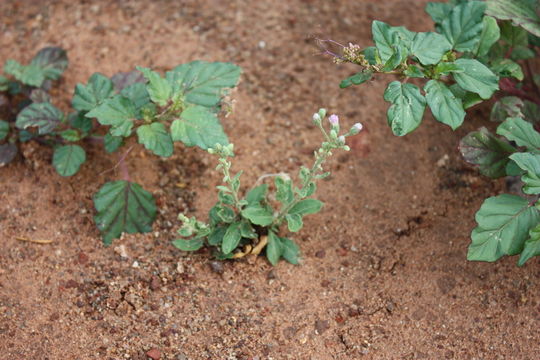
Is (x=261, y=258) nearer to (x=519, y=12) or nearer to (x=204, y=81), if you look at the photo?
(x=204, y=81)

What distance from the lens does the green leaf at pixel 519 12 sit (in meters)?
2.66

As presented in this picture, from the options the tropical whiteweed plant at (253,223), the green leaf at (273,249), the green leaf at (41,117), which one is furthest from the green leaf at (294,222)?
the green leaf at (41,117)

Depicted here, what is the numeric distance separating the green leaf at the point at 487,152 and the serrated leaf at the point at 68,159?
62.7 inches

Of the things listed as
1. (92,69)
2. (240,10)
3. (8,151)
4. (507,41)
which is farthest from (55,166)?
(507,41)

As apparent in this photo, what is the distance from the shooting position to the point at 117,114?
261 cm

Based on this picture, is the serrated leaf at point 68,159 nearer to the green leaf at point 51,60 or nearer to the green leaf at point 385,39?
the green leaf at point 51,60

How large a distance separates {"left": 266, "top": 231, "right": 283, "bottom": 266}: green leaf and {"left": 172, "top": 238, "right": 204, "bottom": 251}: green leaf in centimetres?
27

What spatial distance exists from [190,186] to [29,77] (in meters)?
0.92

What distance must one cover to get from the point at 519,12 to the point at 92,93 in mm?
1819

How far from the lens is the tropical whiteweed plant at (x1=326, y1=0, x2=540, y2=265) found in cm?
230

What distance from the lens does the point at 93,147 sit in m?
3.11

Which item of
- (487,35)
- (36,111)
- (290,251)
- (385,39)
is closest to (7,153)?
(36,111)

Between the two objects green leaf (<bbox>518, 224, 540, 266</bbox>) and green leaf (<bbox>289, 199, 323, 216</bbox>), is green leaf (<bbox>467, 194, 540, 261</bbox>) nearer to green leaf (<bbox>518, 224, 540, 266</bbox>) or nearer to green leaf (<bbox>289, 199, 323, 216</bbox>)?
green leaf (<bbox>518, 224, 540, 266</bbox>)

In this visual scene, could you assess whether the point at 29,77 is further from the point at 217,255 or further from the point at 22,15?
the point at 217,255
